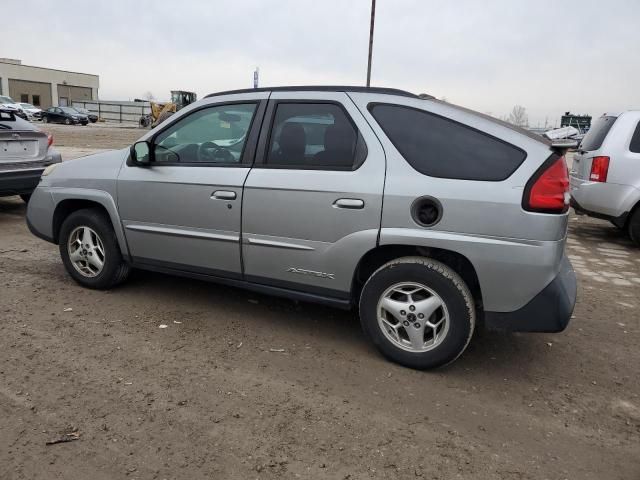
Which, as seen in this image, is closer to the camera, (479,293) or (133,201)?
(479,293)

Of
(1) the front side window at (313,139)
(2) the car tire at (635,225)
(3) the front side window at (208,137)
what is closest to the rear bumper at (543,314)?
(1) the front side window at (313,139)

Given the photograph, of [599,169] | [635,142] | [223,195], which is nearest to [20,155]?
[223,195]

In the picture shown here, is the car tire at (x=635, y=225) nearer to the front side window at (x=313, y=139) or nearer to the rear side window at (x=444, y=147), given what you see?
the rear side window at (x=444, y=147)

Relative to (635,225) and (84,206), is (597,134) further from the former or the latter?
(84,206)

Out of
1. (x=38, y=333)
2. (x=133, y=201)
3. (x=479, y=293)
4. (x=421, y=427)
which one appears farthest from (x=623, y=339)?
(x=38, y=333)

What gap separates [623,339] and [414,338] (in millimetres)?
1865

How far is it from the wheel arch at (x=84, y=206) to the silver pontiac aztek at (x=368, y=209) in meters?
0.06

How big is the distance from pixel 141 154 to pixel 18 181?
3.86m

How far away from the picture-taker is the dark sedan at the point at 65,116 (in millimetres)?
41719

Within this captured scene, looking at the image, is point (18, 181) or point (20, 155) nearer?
point (18, 181)

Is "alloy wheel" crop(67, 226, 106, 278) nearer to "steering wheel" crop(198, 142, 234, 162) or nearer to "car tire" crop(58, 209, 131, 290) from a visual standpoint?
"car tire" crop(58, 209, 131, 290)

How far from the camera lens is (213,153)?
4047 mm

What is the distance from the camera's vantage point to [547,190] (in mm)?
3010

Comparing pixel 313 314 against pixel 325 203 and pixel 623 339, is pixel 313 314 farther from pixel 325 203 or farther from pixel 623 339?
pixel 623 339
